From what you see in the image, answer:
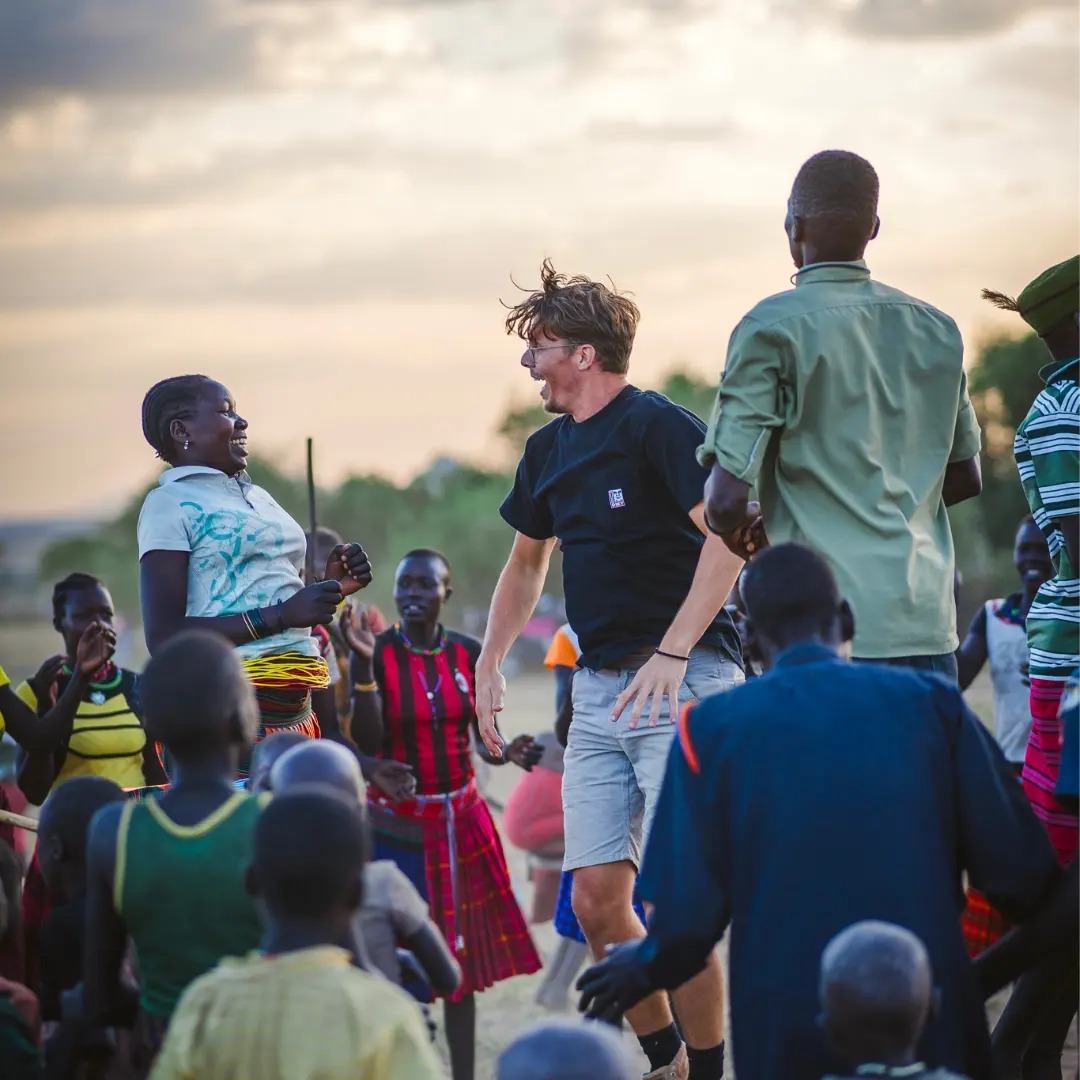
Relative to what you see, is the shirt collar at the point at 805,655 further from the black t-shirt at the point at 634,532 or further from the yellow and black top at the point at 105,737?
the yellow and black top at the point at 105,737

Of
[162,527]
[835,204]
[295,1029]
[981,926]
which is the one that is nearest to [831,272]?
[835,204]

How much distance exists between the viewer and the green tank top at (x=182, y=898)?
3.14 meters

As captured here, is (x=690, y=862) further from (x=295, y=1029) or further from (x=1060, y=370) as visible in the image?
(x=1060, y=370)

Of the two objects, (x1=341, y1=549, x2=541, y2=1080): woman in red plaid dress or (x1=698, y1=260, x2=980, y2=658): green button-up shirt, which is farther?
(x1=341, y1=549, x2=541, y2=1080): woman in red plaid dress

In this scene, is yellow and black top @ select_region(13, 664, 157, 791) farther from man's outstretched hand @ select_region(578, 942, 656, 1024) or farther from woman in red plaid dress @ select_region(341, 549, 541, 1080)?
man's outstretched hand @ select_region(578, 942, 656, 1024)

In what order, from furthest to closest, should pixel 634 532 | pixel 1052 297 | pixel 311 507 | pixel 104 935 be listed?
pixel 311 507, pixel 634 532, pixel 1052 297, pixel 104 935

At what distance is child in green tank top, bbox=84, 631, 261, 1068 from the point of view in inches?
124

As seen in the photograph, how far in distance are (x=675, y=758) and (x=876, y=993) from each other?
2.03 feet

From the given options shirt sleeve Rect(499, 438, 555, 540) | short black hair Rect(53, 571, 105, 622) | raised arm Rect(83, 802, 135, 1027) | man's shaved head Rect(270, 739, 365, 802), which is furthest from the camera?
short black hair Rect(53, 571, 105, 622)

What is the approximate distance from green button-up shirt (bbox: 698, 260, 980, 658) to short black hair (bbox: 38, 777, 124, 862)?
1.60 m

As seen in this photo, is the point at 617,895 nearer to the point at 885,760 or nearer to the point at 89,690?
the point at 885,760

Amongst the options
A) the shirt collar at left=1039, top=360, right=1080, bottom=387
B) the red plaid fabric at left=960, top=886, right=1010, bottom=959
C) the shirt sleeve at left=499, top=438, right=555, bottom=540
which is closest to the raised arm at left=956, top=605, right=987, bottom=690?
the shirt sleeve at left=499, top=438, right=555, bottom=540

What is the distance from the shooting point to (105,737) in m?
6.32

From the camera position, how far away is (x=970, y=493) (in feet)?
13.4
